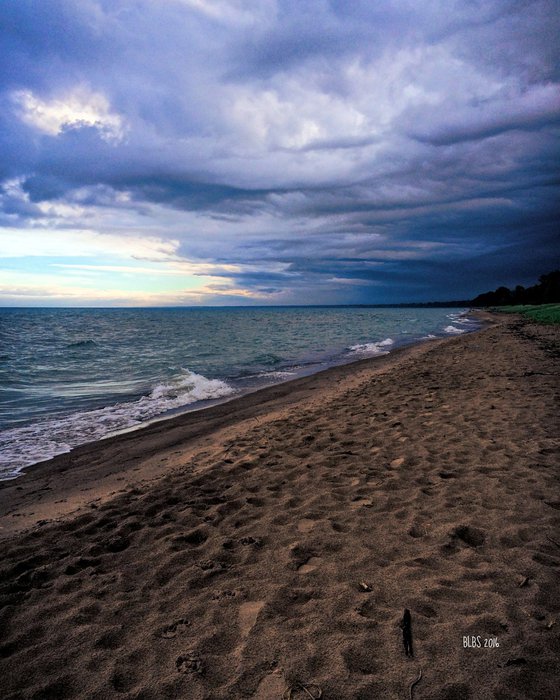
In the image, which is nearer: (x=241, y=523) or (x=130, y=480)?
(x=241, y=523)

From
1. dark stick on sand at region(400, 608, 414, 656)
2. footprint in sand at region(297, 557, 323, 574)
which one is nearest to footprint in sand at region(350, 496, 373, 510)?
footprint in sand at region(297, 557, 323, 574)

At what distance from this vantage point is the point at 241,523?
4.41 m

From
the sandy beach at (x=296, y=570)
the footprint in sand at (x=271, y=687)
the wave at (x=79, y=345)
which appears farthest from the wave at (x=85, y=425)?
the wave at (x=79, y=345)

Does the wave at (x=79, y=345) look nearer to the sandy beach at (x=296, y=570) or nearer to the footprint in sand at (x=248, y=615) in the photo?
the sandy beach at (x=296, y=570)

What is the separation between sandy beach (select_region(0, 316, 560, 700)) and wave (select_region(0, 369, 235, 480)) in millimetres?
1042

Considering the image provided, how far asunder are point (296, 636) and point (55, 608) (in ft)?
6.80

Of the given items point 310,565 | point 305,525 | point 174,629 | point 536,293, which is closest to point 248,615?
point 174,629

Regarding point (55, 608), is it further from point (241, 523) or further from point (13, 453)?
point (13, 453)

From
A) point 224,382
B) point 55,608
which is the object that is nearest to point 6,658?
point 55,608

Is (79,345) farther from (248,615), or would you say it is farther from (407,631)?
(407,631)

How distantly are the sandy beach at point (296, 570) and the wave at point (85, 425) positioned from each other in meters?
1.04

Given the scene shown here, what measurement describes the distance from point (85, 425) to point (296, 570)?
8534mm

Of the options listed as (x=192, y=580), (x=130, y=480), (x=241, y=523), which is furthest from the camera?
(x=130, y=480)

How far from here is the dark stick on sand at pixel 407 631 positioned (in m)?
2.53
